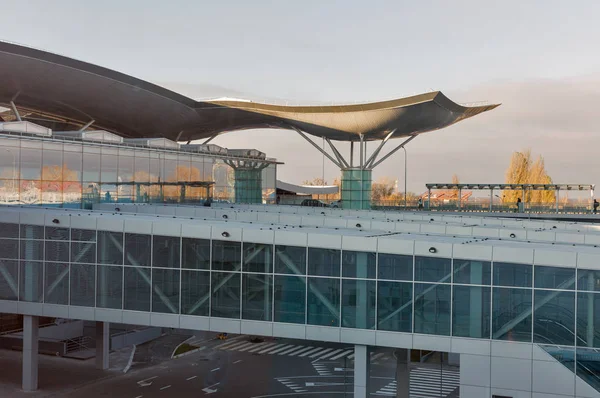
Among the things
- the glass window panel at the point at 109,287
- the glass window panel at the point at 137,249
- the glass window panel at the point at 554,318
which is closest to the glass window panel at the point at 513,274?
the glass window panel at the point at 554,318

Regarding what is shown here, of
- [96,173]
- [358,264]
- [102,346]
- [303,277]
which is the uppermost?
[96,173]

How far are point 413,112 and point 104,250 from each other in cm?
4056

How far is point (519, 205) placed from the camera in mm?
74688

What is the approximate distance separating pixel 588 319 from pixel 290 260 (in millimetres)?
9608

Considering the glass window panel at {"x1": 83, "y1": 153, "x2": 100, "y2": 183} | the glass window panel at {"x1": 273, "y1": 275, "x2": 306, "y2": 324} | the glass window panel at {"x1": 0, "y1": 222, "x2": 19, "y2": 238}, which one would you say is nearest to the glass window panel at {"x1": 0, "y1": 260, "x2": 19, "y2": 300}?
the glass window panel at {"x1": 0, "y1": 222, "x2": 19, "y2": 238}

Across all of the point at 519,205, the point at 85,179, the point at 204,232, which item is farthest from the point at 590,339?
the point at 519,205

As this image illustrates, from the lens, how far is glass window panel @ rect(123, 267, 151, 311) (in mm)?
26609

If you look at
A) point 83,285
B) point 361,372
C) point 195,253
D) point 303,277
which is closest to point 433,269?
point 361,372

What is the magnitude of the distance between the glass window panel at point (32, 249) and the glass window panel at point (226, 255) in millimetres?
8013

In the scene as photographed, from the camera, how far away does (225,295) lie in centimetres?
2541

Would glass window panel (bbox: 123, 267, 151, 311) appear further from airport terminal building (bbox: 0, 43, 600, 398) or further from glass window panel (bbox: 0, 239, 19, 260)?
glass window panel (bbox: 0, 239, 19, 260)

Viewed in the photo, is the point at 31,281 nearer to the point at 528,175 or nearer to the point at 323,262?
the point at 323,262

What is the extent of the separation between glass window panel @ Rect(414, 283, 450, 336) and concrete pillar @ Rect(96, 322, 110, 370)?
19.1m

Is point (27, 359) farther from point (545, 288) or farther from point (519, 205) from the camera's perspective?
point (519, 205)
